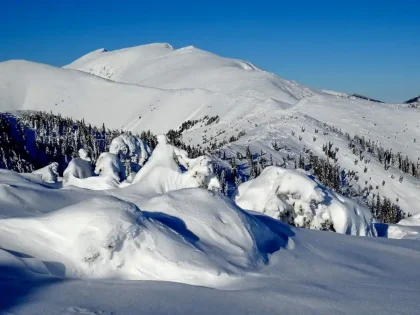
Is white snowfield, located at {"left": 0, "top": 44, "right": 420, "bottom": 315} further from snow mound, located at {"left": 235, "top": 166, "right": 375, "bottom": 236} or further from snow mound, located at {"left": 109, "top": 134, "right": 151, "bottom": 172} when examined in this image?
snow mound, located at {"left": 109, "top": 134, "right": 151, "bottom": 172}

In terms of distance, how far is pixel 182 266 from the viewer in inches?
474

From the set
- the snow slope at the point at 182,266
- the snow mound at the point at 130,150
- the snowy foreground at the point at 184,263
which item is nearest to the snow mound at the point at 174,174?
the snow mound at the point at 130,150

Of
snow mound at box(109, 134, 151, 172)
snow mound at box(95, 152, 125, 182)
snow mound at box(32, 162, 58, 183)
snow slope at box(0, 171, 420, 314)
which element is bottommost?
snow slope at box(0, 171, 420, 314)

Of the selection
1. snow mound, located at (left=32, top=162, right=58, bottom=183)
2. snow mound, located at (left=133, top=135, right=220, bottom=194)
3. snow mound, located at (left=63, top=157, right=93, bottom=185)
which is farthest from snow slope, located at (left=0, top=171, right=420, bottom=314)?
snow mound, located at (left=32, top=162, right=58, bottom=183)

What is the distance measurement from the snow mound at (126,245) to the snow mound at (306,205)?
36.5 ft

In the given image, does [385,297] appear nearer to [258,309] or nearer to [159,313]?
[258,309]

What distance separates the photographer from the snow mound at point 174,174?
35.2 meters

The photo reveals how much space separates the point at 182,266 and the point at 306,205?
14224 mm

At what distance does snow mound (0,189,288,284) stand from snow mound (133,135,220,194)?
20961 millimetres

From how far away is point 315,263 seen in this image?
14.3 metres

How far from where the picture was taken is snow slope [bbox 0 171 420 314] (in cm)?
1012

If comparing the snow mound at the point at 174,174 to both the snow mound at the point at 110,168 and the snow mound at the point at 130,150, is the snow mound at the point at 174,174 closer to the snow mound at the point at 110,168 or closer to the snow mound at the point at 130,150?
the snow mound at the point at 110,168

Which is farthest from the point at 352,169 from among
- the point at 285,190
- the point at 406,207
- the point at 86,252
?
the point at 86,252

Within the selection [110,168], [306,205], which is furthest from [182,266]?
[110,168]
